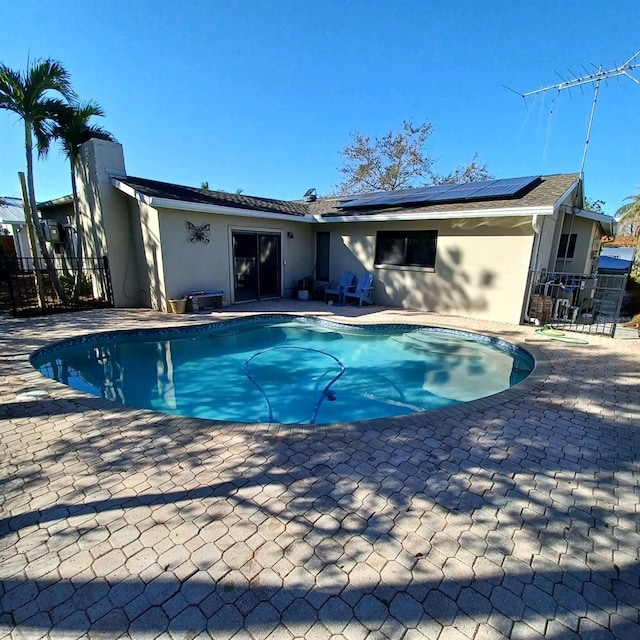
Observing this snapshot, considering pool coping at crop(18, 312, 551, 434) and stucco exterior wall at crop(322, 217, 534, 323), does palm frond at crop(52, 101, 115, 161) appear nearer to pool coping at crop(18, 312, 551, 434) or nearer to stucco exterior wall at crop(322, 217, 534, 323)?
pool coping at crop(18, 312, 551, 434)

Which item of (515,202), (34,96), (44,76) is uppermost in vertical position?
(44,76)

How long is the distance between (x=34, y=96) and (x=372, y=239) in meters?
9.53

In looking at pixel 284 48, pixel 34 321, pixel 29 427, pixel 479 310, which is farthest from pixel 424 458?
pixel 284 48

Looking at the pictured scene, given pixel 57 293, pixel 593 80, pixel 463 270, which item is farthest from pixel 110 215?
pixel 593 80

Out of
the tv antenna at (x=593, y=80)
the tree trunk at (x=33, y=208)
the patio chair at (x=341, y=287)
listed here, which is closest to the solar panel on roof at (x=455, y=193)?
the tv antenna at (x=593, y=80)

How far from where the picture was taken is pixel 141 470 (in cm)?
275

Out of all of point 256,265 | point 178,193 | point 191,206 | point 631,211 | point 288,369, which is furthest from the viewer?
point 631,211

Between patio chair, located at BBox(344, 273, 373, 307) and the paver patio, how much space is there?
764cm

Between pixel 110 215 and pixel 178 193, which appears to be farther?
pixel 178 193

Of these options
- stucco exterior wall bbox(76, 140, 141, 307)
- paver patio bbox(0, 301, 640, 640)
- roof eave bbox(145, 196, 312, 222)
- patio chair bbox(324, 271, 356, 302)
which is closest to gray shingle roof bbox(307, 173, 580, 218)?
roof eave bbox(145, 196, 312, 222)

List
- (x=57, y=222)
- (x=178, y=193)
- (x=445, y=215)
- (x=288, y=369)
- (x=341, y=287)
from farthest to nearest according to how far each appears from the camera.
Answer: (x=57, y=222) < (x=341, y=287) < (x=178, y=193) < (x=445, y=215) < (x=288, y=369)

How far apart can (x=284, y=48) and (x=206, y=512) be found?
1420 centimetres

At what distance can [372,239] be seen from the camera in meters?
11.2

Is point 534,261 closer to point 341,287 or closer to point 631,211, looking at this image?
point 341,287
